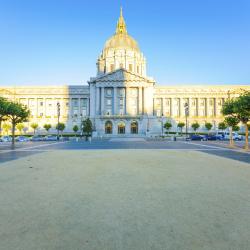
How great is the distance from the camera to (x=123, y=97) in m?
80.2

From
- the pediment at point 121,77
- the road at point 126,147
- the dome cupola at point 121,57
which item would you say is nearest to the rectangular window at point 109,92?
the pediment at point 121,77

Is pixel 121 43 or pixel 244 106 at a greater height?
pixel 121 43

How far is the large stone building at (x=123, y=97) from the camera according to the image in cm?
7906

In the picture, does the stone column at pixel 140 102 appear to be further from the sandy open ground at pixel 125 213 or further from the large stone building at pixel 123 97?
the sandy open ground at pixel 125 213

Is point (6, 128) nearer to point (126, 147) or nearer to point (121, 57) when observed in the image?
point (121, 57)

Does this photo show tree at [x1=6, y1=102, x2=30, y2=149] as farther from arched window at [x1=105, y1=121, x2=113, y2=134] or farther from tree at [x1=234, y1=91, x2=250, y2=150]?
arched window at [x1=105, y1=121, x2=113, y2=134]

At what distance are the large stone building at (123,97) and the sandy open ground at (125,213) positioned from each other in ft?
225

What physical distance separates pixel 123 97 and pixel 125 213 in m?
76.1

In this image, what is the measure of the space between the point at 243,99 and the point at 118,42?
74913mm

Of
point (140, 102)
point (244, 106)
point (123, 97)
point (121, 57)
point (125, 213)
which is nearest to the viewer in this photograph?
point (125, 213)

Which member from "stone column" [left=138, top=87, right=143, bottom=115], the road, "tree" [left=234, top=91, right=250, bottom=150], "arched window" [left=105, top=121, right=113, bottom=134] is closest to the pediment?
"stone column" [left=138, top=87, right=143, bottom=115]

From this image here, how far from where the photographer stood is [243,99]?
24.9 m

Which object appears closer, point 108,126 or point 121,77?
point 108,126

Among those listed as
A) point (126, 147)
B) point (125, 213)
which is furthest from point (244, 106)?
point (125, 213)
